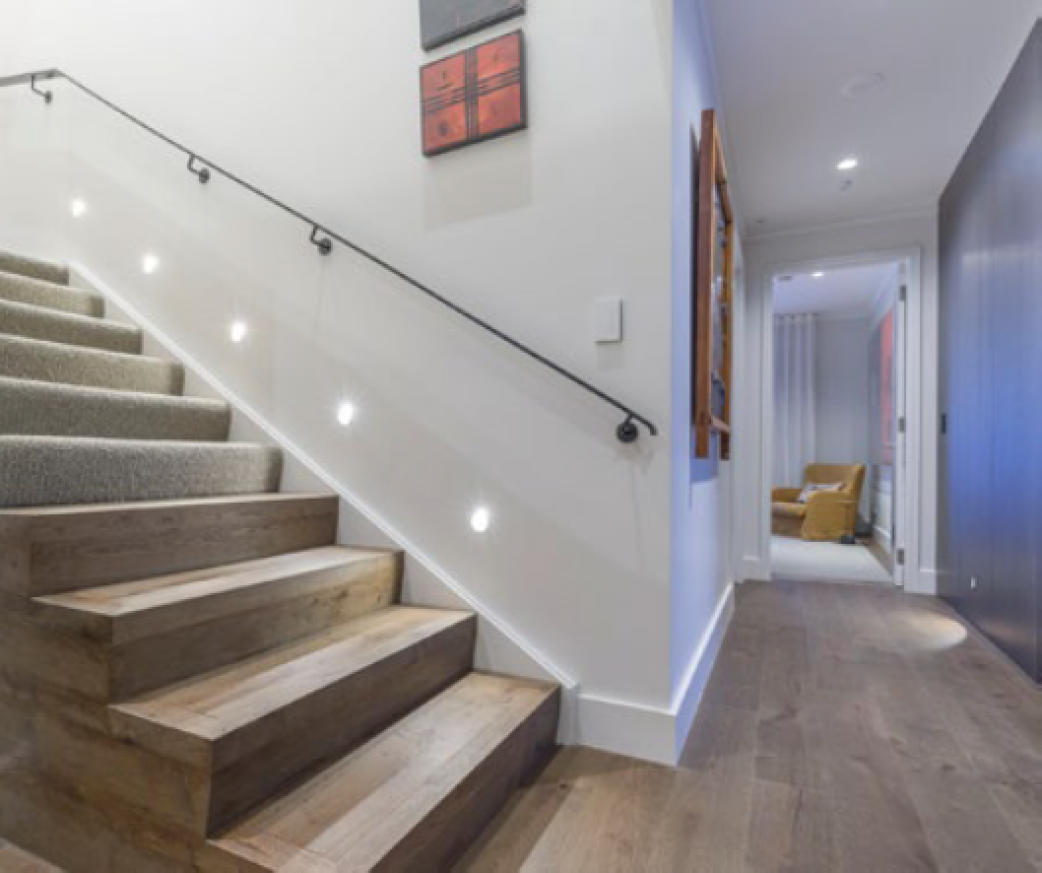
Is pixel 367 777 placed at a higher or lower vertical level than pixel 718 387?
lower

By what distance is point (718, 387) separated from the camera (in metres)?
2.46

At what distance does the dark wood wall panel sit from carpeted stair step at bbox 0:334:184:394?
3.40m

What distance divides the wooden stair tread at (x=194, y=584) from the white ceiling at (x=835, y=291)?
504cm

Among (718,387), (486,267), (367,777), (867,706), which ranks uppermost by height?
(486,267)

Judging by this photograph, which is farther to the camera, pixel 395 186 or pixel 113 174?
pixel 113 174

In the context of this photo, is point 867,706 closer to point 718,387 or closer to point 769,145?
point 718,387

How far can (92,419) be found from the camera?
1.80 m

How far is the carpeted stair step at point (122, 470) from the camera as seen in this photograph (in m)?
1.40

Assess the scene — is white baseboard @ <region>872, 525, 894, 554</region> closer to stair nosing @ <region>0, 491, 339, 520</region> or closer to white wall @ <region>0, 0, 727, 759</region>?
white wall @ <region>0, 0, 727, 759</region>

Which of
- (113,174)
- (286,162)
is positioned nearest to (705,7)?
(286,162)

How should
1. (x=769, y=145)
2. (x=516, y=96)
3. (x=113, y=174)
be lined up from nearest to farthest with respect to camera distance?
(x=516, y=96)
(x=113, y=174)
(x=769, y=145)

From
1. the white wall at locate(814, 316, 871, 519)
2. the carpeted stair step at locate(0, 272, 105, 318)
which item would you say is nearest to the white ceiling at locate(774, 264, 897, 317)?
the white wall at locate(814, 316, 871, 519)

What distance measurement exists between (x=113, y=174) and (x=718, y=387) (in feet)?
9.22

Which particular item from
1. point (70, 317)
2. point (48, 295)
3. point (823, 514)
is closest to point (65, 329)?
point (70, 317)
